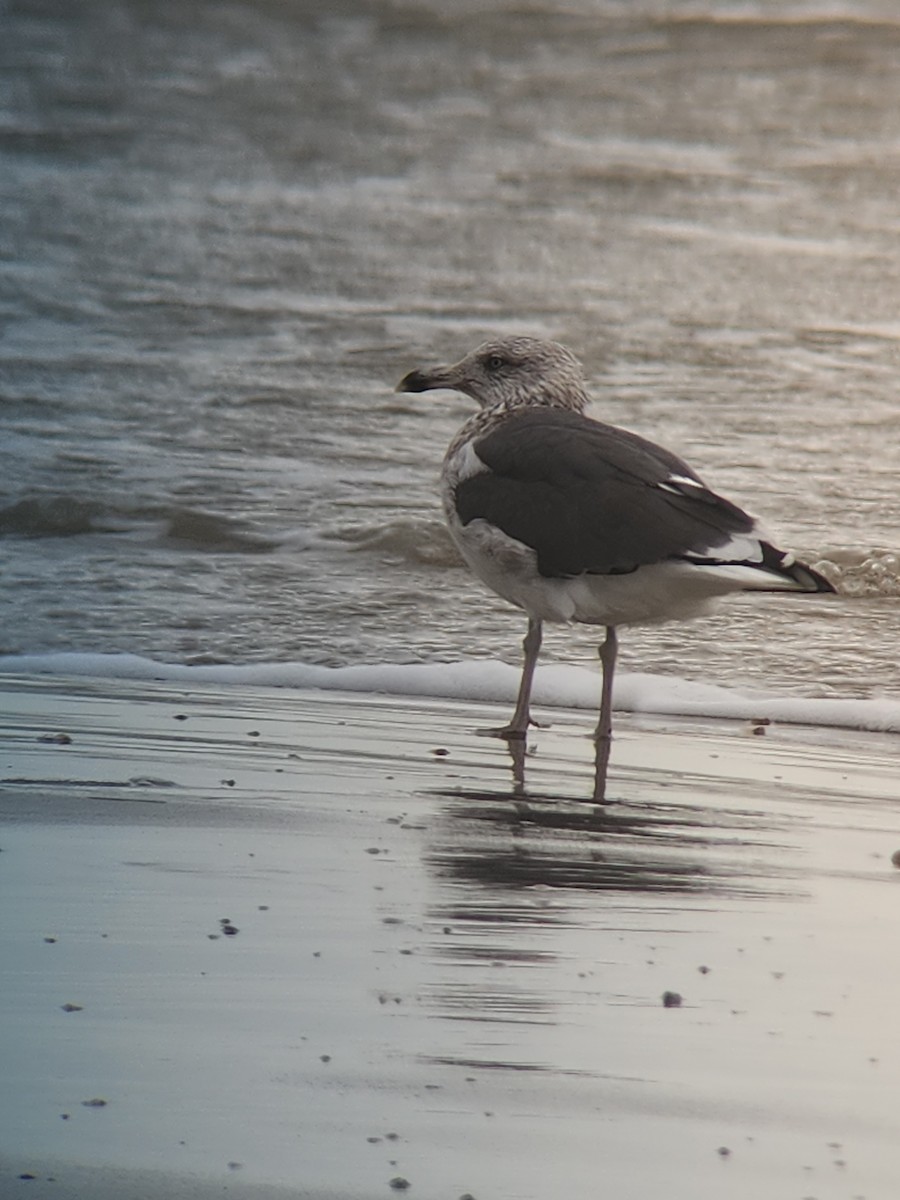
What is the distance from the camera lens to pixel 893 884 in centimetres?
375

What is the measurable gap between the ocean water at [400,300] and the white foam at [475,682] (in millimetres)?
32

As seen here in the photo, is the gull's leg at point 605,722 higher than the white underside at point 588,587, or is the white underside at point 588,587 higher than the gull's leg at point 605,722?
the white underside at point 588,587

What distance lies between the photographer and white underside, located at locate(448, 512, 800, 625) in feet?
18.3

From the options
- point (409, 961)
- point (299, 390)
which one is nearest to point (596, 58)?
point (299, 390)

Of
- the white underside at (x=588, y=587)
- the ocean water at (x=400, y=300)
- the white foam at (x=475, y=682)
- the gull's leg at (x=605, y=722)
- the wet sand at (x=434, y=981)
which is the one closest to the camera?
the wet sand at (x=434, y=981)

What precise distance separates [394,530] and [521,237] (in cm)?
1036

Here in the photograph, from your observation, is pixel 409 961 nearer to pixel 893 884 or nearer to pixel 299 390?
pixel 893 884

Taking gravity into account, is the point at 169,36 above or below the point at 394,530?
above

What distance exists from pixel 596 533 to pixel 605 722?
0.57 meters

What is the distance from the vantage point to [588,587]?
18.8ft

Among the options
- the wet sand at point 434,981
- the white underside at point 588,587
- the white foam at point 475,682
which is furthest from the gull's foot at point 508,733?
the white foam at point 475,682

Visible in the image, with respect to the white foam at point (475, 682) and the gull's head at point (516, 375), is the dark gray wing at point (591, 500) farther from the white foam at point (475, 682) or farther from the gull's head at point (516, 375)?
the white foam at point (475, 682)

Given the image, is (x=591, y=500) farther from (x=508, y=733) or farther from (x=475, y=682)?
(x=475, y=682)

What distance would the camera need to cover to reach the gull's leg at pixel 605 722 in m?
5.05
